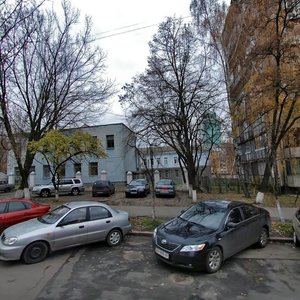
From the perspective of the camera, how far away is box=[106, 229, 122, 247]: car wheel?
9586 millimetres

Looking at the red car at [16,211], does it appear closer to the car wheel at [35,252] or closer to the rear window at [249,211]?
the car wheel at [35,252]

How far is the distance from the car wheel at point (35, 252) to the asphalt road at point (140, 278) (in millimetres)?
178

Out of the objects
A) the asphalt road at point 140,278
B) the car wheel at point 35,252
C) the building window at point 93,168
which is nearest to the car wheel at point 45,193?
the building window at point 93,168

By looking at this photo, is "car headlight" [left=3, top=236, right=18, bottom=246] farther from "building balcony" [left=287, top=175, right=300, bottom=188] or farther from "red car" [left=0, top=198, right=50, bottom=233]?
"building balcony" [left=287, top=175, right=300, bottom=188]

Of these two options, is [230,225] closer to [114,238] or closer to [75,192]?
[114,238]

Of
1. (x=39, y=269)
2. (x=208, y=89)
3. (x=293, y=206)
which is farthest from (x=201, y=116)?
(x=39, y=269)

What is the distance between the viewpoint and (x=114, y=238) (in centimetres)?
974

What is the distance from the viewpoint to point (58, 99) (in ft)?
77.5

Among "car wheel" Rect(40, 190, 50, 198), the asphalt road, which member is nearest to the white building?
"car wheel" Rect(40, 190, 50, 198)

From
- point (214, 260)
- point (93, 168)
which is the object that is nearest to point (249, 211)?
point (214, 260)

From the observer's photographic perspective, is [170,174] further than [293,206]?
Yes

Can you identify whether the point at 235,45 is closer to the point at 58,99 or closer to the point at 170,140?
the point at 170,140

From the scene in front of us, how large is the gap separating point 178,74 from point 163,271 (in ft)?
66.3

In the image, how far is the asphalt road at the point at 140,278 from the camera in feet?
19.9
